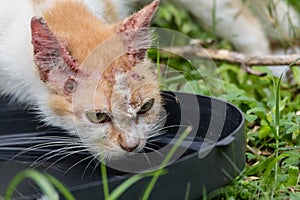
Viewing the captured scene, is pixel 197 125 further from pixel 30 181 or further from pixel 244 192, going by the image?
pixel 30 181

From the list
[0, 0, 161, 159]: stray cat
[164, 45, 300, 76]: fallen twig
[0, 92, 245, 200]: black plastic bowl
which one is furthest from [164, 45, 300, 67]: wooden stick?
[0, 0, 161, 159]: stray cat

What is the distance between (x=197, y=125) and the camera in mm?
2945

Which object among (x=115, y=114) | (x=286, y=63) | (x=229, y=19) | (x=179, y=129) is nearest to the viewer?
(x=115, y=114)

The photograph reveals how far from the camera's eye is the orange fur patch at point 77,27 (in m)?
2.72

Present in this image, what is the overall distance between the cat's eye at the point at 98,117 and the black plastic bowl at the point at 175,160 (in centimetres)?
20

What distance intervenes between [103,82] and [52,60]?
0.20m

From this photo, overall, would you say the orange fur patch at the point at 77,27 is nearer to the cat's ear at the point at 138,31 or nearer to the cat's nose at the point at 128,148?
the cat's ear at the point at 138,31

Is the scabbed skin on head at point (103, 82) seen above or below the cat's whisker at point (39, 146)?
above

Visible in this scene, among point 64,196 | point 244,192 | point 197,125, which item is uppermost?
point 64,196

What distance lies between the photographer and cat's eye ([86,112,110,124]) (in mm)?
2619

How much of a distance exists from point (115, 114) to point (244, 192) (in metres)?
0.57

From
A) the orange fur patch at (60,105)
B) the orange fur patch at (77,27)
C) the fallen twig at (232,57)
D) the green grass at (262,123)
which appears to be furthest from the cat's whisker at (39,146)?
the fallen twig at (232,57)

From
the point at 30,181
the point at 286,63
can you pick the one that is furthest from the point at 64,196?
the point at 286,63

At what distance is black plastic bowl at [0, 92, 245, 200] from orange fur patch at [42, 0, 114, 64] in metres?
0.39
